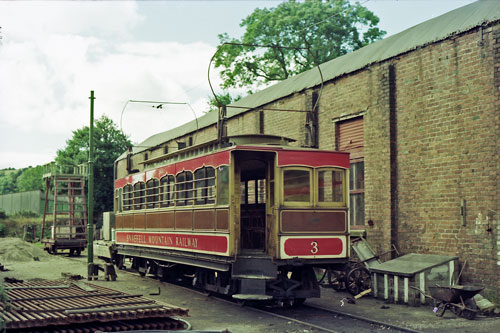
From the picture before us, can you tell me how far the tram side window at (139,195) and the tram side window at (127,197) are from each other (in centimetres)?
59

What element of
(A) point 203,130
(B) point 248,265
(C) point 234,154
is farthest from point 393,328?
(A) point 203,130

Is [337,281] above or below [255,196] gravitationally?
below

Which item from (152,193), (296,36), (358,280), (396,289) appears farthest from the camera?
(296,36)

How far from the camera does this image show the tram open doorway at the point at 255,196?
37.8 ft

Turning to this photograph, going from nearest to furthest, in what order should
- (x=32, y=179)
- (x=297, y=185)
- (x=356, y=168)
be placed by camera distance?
1. (x=297, y=185)
2. (x=356, y=168)
3. (x=32, y=179)

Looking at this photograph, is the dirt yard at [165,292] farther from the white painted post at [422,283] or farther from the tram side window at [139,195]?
the white painted post at [422,283]

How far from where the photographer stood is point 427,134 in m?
13.0

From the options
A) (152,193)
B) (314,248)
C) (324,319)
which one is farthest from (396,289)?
(152,193)

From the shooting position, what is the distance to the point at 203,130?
26.4m

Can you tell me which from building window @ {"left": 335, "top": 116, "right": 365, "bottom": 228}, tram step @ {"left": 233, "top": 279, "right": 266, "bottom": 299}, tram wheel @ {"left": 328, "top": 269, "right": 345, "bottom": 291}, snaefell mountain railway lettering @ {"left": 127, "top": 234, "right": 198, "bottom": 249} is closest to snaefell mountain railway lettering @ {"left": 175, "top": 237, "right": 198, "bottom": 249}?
snaefell mountain railway lettering @ {"left": 127, "top": 234, "right": 198, "bottom": 249}

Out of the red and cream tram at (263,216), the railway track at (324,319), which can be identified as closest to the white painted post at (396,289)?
the red and cream tram at (263,216)

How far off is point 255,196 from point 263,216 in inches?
21.3

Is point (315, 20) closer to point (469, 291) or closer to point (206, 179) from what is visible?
point (206, 179)

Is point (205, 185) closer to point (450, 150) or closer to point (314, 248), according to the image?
point (314, 248)
